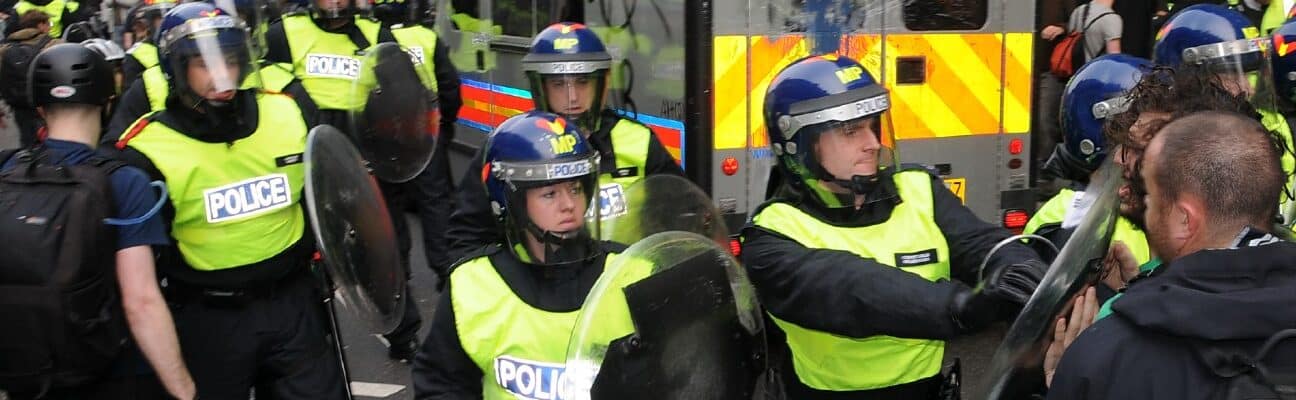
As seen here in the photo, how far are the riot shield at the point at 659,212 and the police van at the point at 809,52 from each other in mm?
1689

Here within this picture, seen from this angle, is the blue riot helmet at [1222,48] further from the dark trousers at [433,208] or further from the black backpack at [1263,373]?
the dark trousers at [433,208]

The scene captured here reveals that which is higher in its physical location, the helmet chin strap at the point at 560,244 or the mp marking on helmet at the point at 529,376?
the helmet chin strap at the point at 560,244

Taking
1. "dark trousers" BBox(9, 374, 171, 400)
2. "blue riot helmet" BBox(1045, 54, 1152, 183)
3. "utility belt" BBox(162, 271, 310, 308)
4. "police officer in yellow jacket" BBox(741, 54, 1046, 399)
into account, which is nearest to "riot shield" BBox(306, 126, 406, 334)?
"utility belt" BBox(162, 271, 310, 308)

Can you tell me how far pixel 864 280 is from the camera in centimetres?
272

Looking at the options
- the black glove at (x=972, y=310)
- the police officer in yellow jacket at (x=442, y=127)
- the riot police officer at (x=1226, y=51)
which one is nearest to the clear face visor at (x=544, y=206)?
the black glove at (x=972, y=310)

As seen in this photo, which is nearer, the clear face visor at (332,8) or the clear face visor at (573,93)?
the clear face visor at (573,93)

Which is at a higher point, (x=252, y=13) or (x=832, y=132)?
(x=252, y=13)

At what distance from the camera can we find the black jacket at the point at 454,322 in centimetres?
275

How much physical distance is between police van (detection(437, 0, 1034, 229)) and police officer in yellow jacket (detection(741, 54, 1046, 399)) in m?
2.58

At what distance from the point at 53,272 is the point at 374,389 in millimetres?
2856

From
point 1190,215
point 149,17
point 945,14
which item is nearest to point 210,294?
point 1190,215

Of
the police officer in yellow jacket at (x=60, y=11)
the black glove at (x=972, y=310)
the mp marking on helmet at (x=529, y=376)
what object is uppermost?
the police officer in yellow jacket at (x=60, y=11)

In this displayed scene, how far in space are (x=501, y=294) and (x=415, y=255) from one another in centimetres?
635

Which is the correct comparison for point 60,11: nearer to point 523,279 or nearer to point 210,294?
point 210,294
